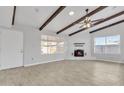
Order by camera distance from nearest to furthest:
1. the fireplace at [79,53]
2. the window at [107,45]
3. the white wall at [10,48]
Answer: the white wall at [10,48]
the window at [107,45]
the fireplace at [79,53]

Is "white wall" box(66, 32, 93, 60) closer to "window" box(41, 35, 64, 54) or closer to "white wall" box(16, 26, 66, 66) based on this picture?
"window" box(41, 35, 64, 54)

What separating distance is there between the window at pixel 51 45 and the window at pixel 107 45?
10.6 feet

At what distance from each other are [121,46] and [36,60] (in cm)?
631

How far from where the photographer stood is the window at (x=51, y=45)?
24.8 feet

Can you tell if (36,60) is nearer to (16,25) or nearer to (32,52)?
(32,52)

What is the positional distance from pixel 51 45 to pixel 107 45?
4.76 meters

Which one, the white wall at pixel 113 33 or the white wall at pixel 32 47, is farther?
the white wall at pixel 113 33

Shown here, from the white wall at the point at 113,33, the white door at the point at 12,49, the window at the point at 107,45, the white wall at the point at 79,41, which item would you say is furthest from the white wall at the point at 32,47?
the white wall at the point at 113,33

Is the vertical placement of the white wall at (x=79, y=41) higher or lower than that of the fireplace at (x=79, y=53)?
higher

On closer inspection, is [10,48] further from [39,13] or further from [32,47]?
[39,13]

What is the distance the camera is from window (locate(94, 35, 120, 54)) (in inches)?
319

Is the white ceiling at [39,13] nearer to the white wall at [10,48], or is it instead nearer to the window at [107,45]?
the white wall at [10,48]

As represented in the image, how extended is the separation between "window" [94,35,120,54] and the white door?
660cm

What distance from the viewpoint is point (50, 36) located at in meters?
8.17
